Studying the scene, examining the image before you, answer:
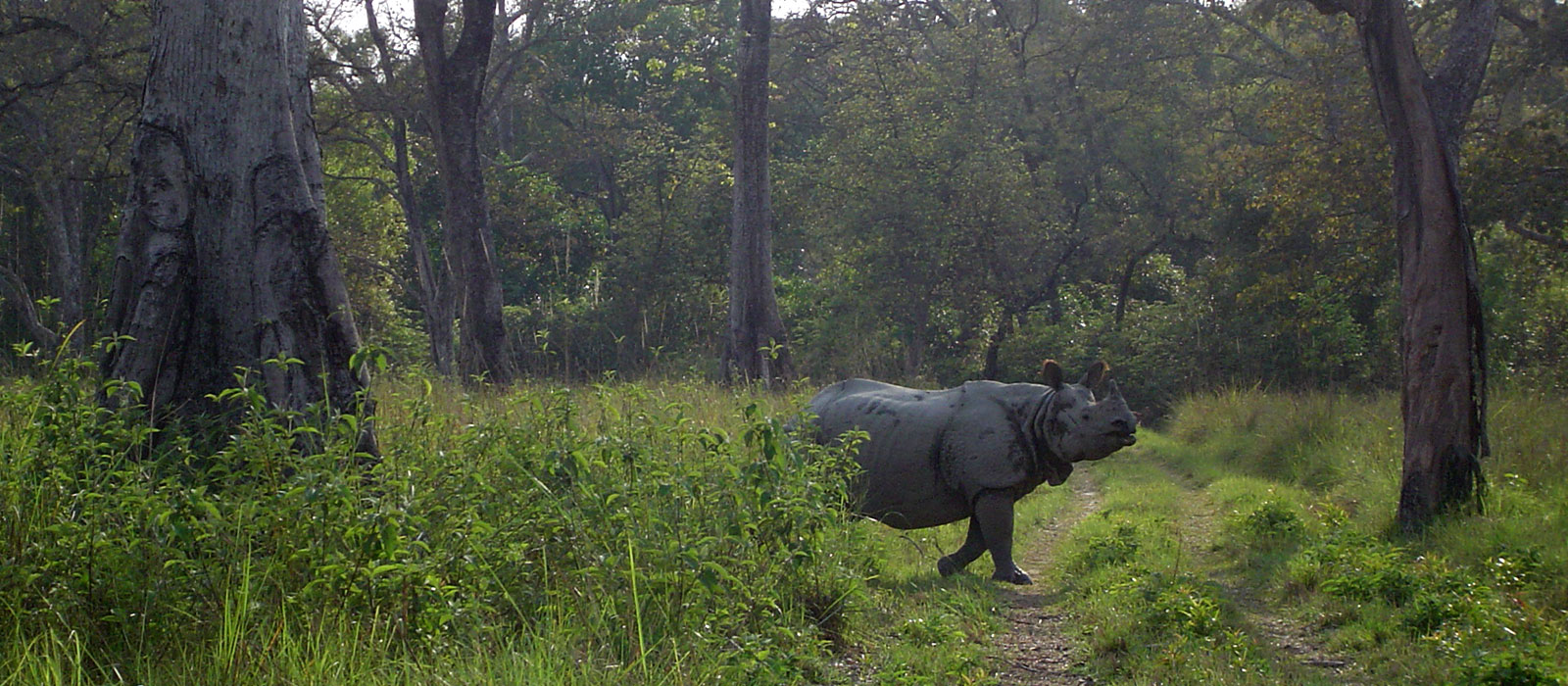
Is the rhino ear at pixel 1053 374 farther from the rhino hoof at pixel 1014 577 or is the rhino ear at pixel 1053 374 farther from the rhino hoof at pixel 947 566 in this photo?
the rhino hoof at pixel 947 566

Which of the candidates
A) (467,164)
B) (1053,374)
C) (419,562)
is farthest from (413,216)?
(419,562)

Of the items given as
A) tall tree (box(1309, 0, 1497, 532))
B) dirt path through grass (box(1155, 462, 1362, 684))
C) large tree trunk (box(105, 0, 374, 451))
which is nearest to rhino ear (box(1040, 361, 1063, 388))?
dirt path through grass (box(1155, 462, 1362, 684))

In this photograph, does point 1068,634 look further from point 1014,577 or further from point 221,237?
point 221,237

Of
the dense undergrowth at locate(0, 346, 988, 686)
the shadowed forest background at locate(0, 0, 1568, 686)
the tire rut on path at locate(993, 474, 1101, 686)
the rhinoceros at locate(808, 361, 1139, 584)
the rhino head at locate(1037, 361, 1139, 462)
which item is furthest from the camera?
the rhinoceros at locate(808, 361, 1139, 584)

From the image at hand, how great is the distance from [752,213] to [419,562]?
1702 centimetres

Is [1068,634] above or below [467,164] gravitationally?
below

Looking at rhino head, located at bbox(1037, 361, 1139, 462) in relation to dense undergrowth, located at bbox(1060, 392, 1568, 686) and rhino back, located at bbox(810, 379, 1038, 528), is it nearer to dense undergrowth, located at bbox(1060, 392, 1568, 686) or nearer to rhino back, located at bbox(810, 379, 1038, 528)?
rhino back, located at bbox(810, 379, 1038, 528)

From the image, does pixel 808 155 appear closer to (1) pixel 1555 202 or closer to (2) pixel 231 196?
(1) pixel 1555 202

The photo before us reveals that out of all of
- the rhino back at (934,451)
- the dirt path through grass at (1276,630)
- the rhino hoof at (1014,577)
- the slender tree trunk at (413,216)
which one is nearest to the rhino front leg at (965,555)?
the rhino back at (934,451)

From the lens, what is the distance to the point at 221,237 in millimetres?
6574

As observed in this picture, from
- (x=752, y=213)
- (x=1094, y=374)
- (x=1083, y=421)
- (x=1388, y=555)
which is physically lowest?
(x=1388, y=555)

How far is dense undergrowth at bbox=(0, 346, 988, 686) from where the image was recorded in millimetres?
4125

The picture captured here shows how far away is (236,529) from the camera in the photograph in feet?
14.2

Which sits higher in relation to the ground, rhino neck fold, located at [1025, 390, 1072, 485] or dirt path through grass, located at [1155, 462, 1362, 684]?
rhino neck fold, located at [1025, 390, 1072, 485]
